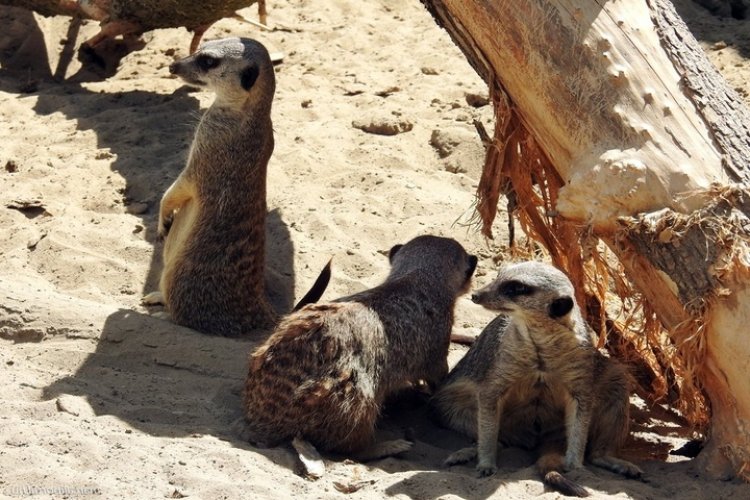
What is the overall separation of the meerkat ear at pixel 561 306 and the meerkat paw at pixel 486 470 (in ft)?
1.99

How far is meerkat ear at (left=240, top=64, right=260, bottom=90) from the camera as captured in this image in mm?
5277

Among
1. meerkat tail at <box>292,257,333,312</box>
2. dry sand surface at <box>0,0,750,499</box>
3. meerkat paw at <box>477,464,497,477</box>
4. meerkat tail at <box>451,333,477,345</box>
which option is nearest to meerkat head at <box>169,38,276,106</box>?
dry sand surface at <box>0,0,750,499</box>

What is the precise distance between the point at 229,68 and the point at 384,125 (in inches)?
56.9

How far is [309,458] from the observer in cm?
388

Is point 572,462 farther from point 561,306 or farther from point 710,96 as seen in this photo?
point 710,96

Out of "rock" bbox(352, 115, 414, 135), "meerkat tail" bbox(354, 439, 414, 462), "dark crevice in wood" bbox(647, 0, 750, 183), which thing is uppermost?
"dark crevice in wood" bbox(647, 0, 750, 183)

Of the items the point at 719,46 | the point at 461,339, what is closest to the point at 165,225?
the point at 461,339

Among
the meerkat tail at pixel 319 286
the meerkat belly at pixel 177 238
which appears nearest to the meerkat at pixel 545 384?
the meerkat tail at pixel 319 286

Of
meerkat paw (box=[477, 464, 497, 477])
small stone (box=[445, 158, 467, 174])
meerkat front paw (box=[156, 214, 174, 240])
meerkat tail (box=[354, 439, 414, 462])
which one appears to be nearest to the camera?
meerkat paw (box=[477, 464, 497, 477])

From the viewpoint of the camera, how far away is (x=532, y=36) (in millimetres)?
4047

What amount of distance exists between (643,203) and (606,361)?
811 millimetres

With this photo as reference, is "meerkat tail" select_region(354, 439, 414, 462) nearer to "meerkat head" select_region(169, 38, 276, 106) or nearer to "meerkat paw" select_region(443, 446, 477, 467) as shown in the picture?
"meerkat paw" select_region(443, 446, 477, 467)

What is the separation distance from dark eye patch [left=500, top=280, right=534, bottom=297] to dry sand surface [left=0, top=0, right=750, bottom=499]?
0.65m

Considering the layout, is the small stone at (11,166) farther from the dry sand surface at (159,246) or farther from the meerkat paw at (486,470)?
the meerkat paw at (486,470)
